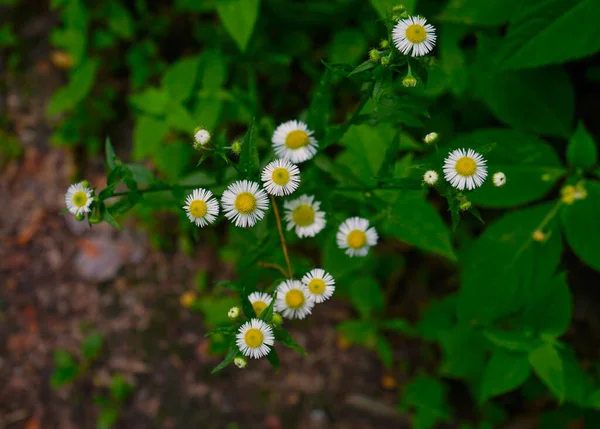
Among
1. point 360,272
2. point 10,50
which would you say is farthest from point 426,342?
point 10,50

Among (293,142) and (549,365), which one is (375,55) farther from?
(549,365)

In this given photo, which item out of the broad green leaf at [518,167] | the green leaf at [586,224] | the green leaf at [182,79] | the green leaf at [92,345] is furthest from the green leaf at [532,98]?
the green leaf at [92,345]

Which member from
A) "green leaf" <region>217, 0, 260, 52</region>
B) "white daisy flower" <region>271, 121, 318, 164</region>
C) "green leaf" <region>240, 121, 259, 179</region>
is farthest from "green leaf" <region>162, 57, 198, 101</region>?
"green leaf" <region>240, 121, 259, 179</region>

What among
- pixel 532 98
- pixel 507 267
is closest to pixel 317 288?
pixel 507 267

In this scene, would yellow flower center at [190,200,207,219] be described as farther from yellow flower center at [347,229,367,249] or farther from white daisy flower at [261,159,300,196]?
yellow flower center at [347,229,367,249]

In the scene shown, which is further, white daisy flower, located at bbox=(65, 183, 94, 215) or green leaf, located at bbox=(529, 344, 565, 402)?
green leaf, located at bbox=(529, 344, 565, 402)
